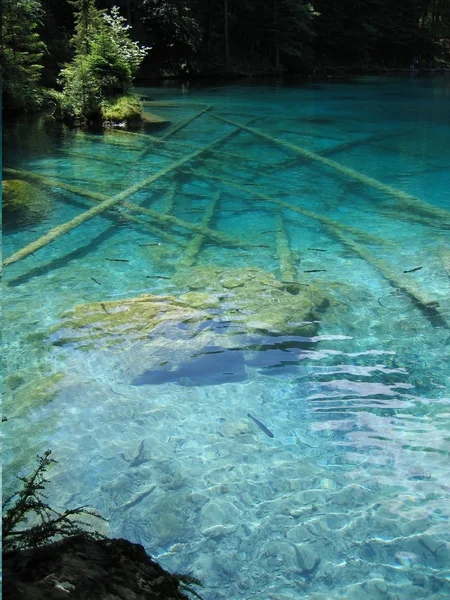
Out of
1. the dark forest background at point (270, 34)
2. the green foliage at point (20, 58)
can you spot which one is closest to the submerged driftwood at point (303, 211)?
the green foliage at point (20, 58)

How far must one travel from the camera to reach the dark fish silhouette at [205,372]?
5594 millimetres

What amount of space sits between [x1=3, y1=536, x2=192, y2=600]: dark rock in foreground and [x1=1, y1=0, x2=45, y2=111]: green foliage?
18708 mm

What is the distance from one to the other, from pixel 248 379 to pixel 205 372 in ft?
1.51

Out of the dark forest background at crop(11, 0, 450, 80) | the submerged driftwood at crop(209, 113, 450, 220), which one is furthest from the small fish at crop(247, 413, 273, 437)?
the dark forest background at crop(11, 0, 450, 80)

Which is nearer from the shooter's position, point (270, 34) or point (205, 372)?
point (205, 372)

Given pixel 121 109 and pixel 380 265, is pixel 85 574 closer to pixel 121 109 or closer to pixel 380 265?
pixel 380 265

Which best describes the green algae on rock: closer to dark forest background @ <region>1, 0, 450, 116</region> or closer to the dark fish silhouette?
the dark fish silhouette

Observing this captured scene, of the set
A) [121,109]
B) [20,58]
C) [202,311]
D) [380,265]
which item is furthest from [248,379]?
[20,58]

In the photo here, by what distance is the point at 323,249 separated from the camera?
368 inches

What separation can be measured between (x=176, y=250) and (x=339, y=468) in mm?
5606

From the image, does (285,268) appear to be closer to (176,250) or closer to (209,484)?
(176,250)

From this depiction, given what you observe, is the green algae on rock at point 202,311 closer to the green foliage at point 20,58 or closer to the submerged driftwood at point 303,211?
the submerged driftwood at point 303,211

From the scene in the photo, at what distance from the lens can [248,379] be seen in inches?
222

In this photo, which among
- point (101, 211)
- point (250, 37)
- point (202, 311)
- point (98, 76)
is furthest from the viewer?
point (250, 37)
